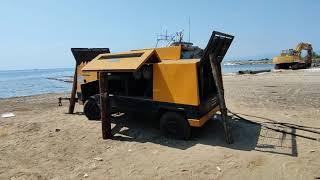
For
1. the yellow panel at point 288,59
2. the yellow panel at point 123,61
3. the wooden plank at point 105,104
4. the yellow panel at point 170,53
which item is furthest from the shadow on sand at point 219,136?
the yellow panel at point 288,59

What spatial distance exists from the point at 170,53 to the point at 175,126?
9.26 ft

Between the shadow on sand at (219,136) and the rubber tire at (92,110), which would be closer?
the shadow on sand at (219,136)

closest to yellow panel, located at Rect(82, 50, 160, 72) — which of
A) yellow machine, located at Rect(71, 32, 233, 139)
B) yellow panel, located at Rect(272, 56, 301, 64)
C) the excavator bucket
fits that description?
yellow machine, located at Rect(71, 32, 233, 139)

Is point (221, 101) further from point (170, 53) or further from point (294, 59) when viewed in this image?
point (294, 59)

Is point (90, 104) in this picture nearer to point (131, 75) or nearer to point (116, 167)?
point (131, 75)

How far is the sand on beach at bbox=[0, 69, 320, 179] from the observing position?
6.37 metres

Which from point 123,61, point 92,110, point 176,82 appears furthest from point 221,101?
point 92,110

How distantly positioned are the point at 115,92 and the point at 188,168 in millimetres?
4265

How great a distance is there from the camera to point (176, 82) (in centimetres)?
823

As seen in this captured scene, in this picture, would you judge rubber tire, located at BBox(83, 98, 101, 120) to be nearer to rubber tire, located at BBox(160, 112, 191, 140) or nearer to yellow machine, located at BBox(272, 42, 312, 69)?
rubber tire, located at BBox(160, 112, 191, 140)

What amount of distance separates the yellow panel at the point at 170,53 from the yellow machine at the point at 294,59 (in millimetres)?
36901

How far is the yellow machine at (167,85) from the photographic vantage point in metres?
8.07

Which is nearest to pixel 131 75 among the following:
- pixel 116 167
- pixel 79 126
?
pixel 79 126

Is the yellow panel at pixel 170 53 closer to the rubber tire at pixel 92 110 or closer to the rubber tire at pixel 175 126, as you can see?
the rubber tire at pixel 175 126
